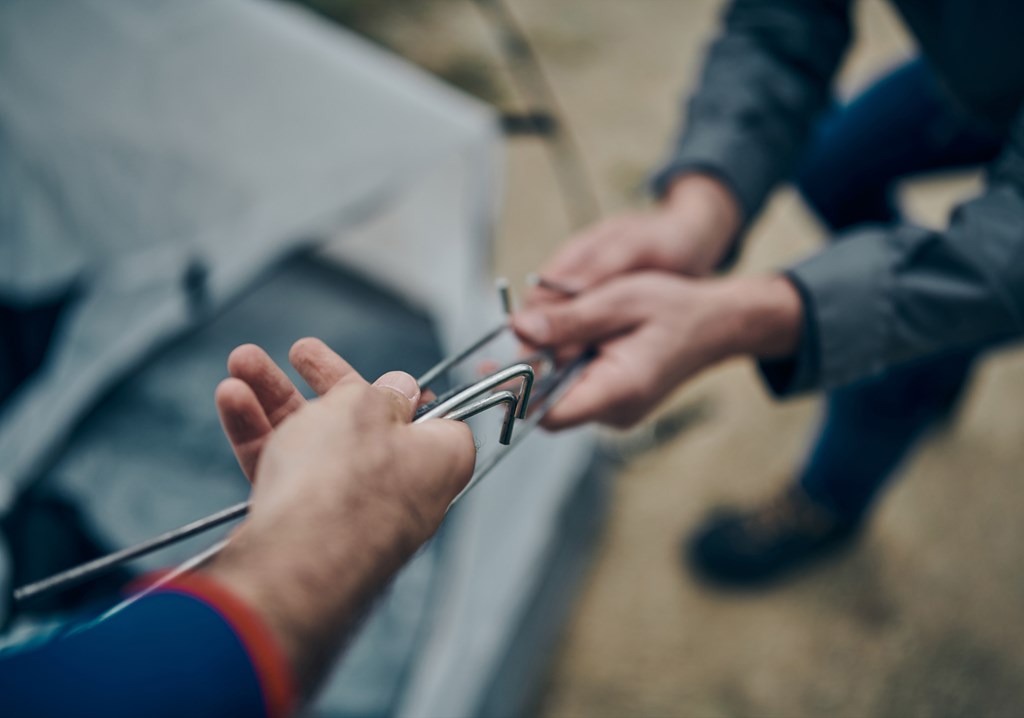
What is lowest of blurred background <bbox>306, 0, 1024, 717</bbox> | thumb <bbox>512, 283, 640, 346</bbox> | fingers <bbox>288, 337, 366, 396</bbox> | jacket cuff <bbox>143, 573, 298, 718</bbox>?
blurred background <bbox>306, 0, 1024, 717</bbox>

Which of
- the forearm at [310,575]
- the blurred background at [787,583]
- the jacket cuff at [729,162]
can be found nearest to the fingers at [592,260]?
the jacket cuff at [729,162]

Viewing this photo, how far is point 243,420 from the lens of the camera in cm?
28

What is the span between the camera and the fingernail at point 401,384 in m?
0.28

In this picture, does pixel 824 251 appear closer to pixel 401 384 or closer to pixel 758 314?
pixel 758 314

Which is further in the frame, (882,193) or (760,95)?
(882,193)

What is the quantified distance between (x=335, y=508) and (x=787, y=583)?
87 centimetres

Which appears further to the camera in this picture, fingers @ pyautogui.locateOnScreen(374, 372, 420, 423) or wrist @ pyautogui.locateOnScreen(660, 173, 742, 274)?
wrist @ pyautogui.locateOnScreen(660, 173, 742, 274)

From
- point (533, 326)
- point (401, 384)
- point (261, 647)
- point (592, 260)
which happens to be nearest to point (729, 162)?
point (592, 260)

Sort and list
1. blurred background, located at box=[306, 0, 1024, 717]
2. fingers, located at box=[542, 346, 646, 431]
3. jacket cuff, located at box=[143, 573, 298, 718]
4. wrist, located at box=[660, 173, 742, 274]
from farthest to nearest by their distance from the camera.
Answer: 1. blurred background, located at box=[306, 0, 1024, 717]
2. wrist, located at box=[660, 173, 742, 274]
3. fingers, located at box=[542, 346, 646, 431]
4. jacket cuff, located at box=[143, 573, 298, 718]

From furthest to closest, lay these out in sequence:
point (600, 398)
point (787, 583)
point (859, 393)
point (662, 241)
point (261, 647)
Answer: point (787, 583) → point (859, 393) → point (662, 241) → point (600, 398) → point (261, 647)

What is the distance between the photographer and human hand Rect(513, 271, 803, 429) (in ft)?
1.57

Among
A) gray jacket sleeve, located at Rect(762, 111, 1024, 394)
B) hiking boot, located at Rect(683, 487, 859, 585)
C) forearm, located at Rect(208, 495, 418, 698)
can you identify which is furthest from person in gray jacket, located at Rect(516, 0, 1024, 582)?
forearm, located at Rect(208, 495, 418, 698)

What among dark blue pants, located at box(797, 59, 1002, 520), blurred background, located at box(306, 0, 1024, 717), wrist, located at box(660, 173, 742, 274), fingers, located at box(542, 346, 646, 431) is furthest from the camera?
blurred background, located at box(306, 0, 1024, 717)

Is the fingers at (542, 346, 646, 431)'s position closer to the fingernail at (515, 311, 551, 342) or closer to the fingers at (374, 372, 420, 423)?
the fingernail at (515, 311, 551, 342)
